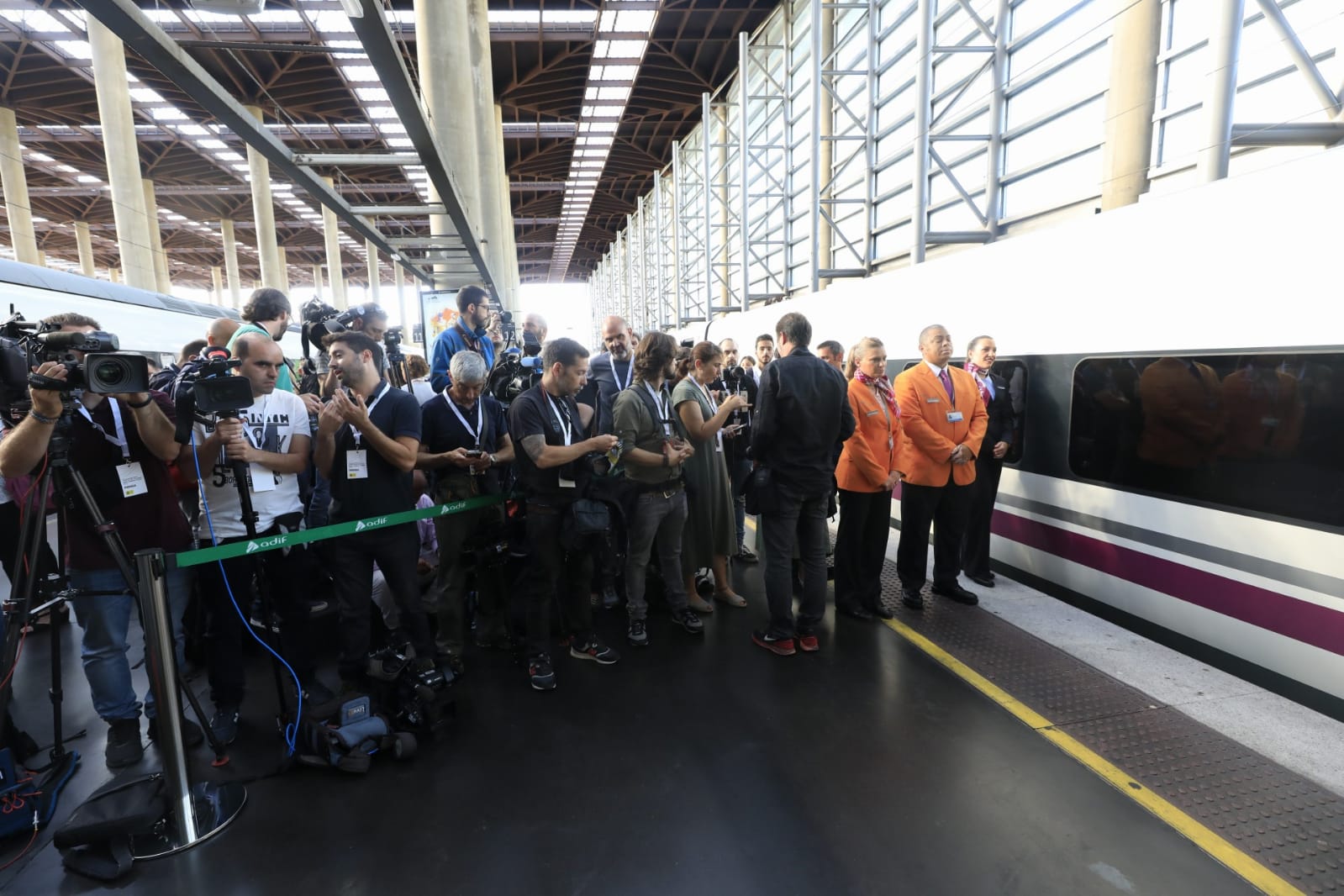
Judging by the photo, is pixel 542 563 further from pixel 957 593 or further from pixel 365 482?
pixel 957 593

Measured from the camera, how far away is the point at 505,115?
73.7 feet

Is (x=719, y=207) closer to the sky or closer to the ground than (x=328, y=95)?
closer to the ground

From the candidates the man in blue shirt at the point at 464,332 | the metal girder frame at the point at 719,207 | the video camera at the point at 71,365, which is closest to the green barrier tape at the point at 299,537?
Result: the video camera at the point at 71,365

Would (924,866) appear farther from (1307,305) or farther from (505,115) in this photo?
(505,115)

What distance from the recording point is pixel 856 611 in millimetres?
4309

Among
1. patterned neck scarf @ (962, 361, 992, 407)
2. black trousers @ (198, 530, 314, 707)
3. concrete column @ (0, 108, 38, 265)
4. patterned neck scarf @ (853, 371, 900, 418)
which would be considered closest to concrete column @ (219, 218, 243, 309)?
concrete column @ (0, 108, 38, 265)

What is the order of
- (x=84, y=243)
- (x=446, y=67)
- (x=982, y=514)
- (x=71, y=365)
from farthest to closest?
(x=84, y=243)
(x=446, y=67)
(x=982, y=514)
(x=71, y=365)

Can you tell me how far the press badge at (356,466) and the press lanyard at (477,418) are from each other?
712 millimetres

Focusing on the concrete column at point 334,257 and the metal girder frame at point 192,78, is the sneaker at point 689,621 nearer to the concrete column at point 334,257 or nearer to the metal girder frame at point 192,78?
the metal girder frame at point 192,78

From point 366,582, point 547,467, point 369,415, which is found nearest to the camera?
point 369,415

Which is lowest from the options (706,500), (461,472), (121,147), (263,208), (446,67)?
(706,500)

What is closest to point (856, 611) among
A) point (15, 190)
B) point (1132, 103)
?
point (1132, 103)

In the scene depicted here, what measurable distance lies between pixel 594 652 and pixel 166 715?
2.07 metres

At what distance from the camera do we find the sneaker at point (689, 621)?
4074 millimetres
